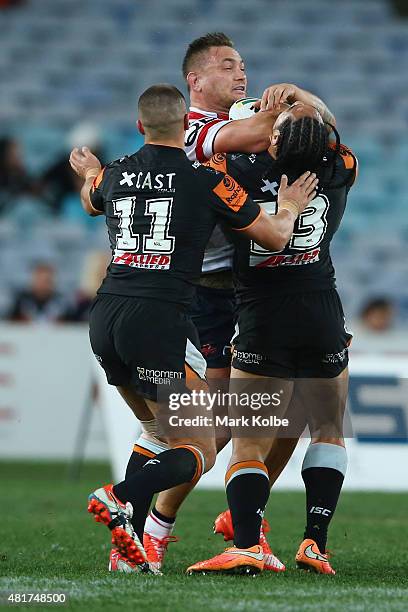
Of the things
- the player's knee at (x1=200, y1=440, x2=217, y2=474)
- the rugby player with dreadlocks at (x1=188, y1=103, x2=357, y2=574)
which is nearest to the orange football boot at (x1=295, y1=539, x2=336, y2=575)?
the rugby player with dreadlocks at (x1=188, y1=103, x2=357, y2=574)

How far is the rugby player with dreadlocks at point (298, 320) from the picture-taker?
4.91m

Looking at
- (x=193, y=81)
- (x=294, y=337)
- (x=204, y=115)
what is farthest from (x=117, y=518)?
(x=193, y=81)

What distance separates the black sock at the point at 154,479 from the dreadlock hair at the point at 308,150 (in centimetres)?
129

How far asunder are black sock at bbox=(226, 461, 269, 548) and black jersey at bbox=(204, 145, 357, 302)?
760mm

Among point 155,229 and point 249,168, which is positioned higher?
point 249,168

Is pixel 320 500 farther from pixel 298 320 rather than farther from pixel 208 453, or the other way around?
pixel 298 320

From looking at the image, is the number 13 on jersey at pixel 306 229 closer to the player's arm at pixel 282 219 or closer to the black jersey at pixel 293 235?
the black jersey at pixel 293 235

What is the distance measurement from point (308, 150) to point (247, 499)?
4.87 feet

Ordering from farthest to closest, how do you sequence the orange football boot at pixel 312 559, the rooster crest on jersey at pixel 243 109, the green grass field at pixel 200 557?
the rooster crest on jersey at pixel 243 109 → the orange football boot at pixel 312 559 → the green grass field at pixel 200 557

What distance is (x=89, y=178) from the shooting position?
5.18 meters

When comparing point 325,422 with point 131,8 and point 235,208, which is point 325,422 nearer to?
point 235,208

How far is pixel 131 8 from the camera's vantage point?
1636 centimetres

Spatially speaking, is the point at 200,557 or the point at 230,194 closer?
the point at 230,194

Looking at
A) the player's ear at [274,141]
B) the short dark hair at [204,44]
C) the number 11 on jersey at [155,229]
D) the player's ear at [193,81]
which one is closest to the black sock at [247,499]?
the number 11 on jersey at [155,229]
